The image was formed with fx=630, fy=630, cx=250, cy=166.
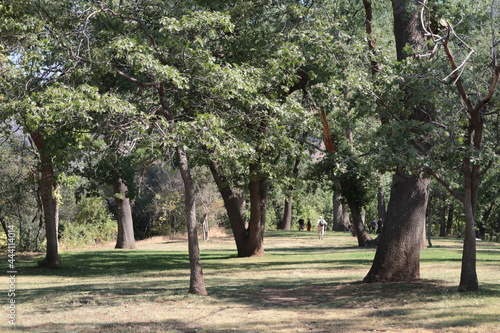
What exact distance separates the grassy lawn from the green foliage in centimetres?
1596

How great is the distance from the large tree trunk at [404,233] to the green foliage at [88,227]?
25870 mm

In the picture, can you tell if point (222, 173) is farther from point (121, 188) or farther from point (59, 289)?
point (59, 289)

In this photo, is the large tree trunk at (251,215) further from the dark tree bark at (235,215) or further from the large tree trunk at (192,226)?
the large tree trunk at (192,226)

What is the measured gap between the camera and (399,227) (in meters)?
14.7

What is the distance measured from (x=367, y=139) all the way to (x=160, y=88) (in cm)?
453

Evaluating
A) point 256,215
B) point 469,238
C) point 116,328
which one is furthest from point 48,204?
point 469,238

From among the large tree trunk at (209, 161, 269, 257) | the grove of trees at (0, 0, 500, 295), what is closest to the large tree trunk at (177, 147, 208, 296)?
the grove of trees at (0, 0, 500, 295)

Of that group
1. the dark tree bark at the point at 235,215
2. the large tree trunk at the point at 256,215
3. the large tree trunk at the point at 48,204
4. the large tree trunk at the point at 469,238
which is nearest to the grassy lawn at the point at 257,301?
the large tree trunk at the point at 469,238

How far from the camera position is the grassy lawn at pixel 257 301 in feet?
32.8

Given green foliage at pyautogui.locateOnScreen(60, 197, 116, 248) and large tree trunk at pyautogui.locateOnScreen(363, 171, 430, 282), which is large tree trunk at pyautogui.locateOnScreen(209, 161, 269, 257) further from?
green foliage at pyautogui.locateOnScreen(60, 197, 116, 248)

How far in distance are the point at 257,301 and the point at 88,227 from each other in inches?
1111

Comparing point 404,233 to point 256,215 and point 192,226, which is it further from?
point 256,215

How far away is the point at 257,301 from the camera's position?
1307 cm

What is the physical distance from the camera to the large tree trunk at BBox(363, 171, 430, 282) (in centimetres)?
1461
